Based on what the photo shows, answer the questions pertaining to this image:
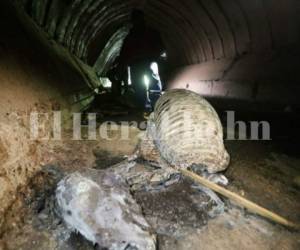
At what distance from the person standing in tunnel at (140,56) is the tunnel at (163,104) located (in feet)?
1.17

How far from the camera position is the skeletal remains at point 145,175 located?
1849 mm

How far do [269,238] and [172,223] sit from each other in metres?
0.68

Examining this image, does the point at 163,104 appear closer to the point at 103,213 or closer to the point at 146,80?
the point at 103,213

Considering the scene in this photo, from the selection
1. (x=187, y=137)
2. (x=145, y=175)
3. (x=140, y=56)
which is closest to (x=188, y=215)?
A: (x=145, y=175)

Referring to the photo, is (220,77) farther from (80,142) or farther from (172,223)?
(172,223)

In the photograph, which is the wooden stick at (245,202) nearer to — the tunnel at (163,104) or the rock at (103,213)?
the tunnel at (163,104)

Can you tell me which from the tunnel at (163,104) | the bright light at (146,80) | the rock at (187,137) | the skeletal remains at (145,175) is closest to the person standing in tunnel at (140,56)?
the bright light at (146,80)

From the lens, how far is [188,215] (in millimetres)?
2252

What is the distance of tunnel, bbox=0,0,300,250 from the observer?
2.12 meters

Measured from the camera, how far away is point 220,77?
6.79 m

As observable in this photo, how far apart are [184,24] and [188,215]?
24.2 ft

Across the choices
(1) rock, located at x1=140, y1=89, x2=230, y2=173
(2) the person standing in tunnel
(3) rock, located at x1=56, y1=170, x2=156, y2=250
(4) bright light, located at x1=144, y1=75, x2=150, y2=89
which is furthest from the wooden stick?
(4) bright light, located at x1=144, y1=75, x2=150, y2=89

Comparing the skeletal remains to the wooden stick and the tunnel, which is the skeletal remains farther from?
the tunnel

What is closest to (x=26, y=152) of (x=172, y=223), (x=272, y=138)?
(x=172, y=223)
